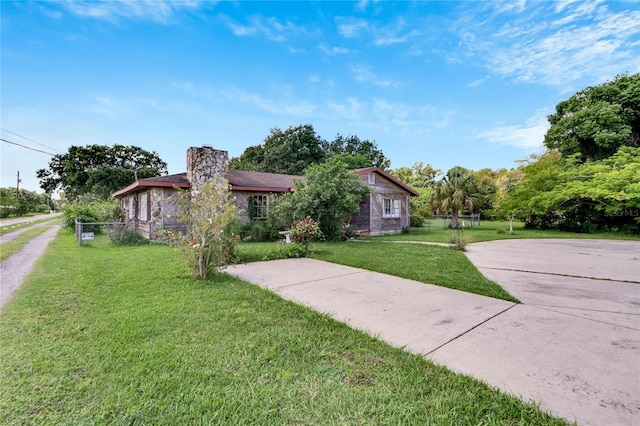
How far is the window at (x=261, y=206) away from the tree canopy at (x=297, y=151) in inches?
604

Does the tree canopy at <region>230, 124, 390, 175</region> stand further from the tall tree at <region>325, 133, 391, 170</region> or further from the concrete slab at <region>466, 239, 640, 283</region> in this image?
the concrete slab at <region>466, 239, 640, 283</region>

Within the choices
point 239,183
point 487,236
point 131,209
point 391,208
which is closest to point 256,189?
point 239,183

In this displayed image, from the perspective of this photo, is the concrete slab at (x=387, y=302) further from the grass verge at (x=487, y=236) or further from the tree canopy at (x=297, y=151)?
the tree canopy at (x=297, y=151)

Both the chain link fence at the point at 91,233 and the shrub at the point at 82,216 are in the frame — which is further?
the shrub at the point at 82,216

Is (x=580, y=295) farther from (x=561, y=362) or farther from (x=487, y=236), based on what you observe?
(x=487, y=236)

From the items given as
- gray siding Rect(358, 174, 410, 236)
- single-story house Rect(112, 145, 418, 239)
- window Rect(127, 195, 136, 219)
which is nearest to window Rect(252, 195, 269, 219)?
single-story house Rect(112, 145, 418, 239)

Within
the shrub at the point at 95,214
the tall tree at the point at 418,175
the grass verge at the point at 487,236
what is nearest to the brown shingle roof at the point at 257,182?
the grass verge at the point at 487,236

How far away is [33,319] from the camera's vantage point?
3.61m

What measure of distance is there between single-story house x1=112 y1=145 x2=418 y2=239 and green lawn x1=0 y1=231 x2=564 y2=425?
6.03 metres

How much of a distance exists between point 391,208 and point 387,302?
13.8 metres

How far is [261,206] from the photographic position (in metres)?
14.4

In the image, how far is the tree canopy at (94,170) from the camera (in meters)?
28.7

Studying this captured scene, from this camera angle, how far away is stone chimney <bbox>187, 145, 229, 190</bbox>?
1247 centimetres

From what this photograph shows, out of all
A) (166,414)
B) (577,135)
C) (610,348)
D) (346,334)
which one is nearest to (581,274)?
(610,348)
